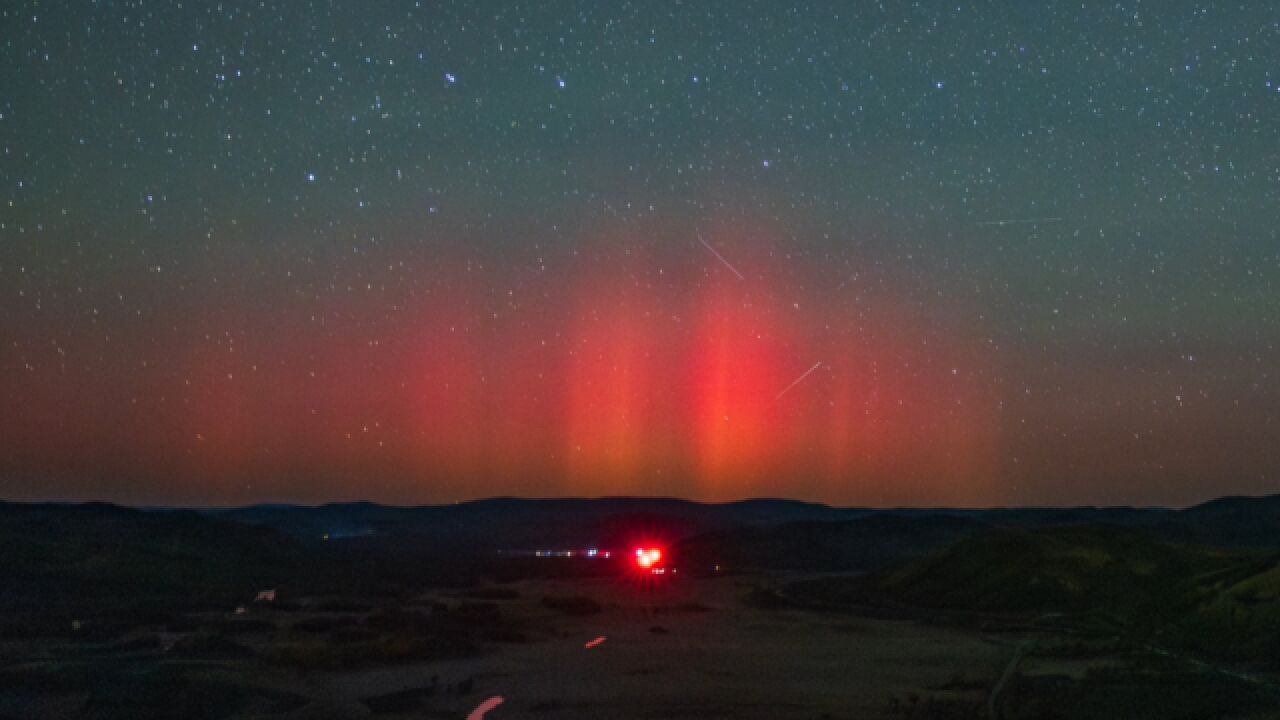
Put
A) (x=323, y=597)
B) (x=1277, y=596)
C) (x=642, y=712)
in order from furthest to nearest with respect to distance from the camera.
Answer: (x=323, y=597) → (x=1277, y=596) → (x=642, y=712)

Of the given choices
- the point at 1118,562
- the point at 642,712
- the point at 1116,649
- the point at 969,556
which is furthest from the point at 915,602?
the point at 642,712

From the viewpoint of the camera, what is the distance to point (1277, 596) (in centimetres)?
5534

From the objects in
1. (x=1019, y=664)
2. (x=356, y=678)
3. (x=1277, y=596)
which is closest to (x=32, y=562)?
(x=356, y=678)

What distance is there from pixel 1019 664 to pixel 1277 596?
12.9 metres

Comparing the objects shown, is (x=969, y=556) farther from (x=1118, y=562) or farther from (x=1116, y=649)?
(x=1116, y=649)

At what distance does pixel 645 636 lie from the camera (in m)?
65.0

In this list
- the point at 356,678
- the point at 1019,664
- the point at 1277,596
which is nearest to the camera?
the point at 356,678

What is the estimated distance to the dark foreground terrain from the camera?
1603 inches

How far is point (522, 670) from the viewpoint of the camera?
50.3 metres

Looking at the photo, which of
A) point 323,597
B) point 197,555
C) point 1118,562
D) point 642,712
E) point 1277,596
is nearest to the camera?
point 642,712

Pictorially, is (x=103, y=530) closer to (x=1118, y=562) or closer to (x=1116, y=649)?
(x=1118, y=562)

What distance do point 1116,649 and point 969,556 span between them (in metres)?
38.7

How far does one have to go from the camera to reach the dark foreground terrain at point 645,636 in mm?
40719

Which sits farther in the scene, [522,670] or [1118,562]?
[1118,562]
